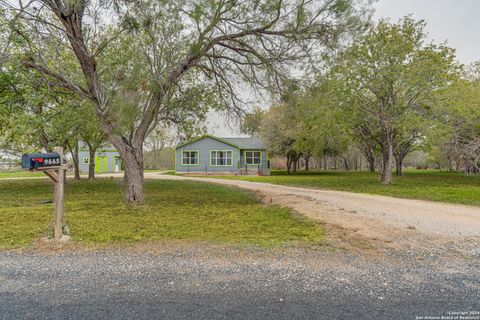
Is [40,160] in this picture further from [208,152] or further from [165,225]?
[208,152]

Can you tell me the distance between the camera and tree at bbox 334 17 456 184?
11781 mm

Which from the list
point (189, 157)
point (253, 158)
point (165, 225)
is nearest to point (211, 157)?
point (189, 157)

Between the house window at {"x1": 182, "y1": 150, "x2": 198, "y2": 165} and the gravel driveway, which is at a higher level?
the house window at {"x1": 182, "y1": 150, "x2": 198, "y2": 165}

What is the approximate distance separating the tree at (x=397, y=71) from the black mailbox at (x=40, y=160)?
11.4 meters

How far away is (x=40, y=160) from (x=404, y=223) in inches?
268

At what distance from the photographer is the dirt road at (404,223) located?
384 cm

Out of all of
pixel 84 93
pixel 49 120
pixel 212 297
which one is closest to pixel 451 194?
pixel 212 297

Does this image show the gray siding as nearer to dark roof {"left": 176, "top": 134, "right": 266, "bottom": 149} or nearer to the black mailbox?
dark roof {"left": 176, "top": 134, "right": 266, "bottom": 149}

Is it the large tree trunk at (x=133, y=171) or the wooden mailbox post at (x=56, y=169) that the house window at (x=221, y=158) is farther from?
the wooden mailbox post at (x=56, y=169)

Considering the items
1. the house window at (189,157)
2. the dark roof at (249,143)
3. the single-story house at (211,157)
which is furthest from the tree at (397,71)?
the house window at (189,157)

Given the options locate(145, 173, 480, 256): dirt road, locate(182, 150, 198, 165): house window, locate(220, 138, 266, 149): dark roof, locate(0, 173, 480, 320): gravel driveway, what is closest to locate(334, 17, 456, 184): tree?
locate(145, 173, 480, 256): dirt road

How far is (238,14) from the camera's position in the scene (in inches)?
239

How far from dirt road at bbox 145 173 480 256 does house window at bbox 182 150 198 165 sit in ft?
53.0

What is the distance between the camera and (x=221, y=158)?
2286cm
